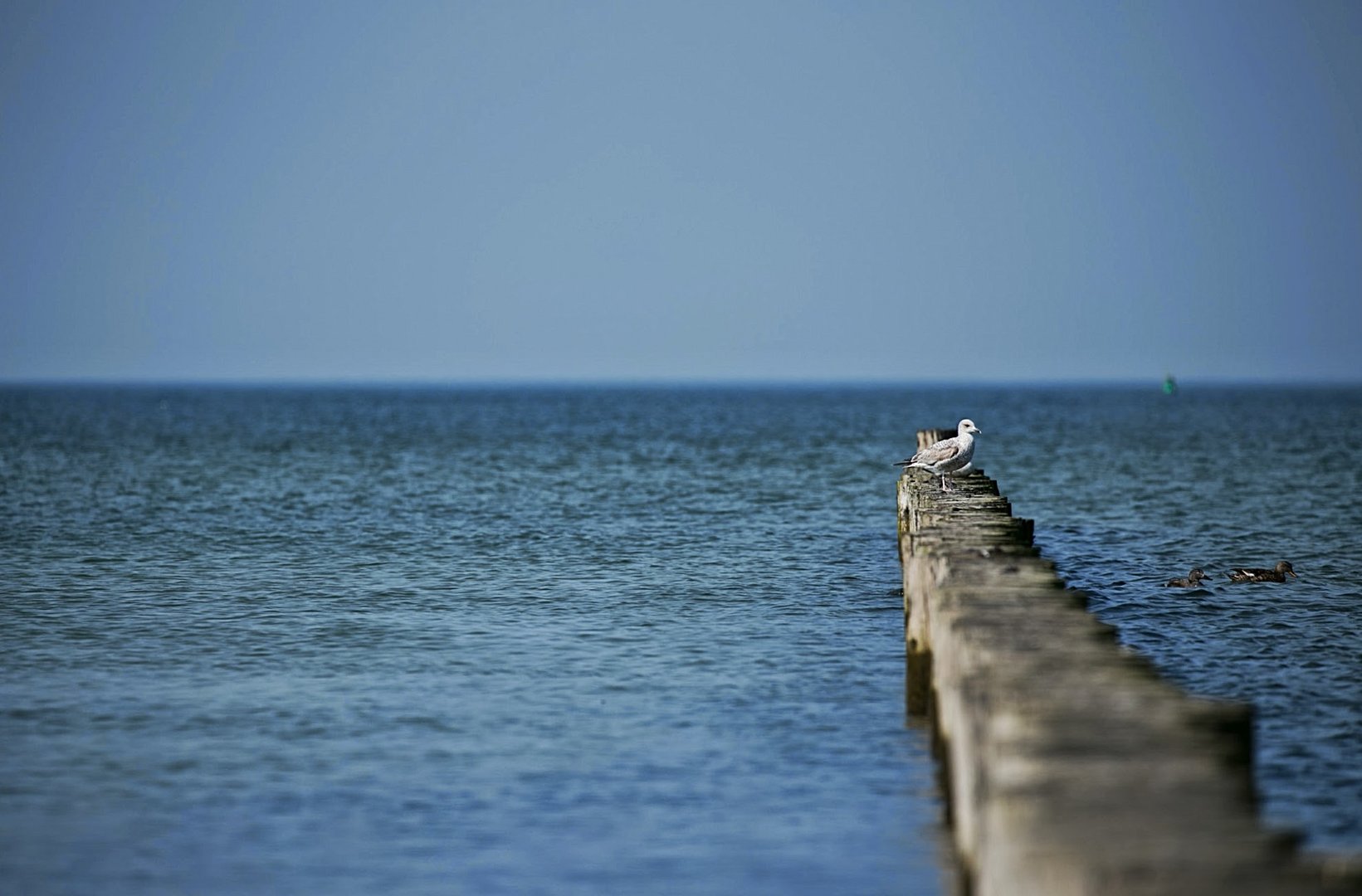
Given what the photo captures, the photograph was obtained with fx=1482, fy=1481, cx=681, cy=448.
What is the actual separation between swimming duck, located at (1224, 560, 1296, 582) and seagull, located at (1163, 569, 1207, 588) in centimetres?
48

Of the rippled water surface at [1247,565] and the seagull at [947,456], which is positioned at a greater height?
the seagull at [947,456]

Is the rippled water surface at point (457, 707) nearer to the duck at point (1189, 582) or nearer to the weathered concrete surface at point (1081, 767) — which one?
the weathered concrete surface at point (1081, 767)

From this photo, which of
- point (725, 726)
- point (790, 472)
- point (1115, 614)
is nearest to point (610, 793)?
point (725, 726)

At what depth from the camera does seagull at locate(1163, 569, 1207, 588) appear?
1784 cm

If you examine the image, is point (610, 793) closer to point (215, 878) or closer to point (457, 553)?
point (215, 878)

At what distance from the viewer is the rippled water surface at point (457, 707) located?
7980 mm

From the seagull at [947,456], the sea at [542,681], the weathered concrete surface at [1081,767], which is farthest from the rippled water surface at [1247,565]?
the seagull at [947,456]

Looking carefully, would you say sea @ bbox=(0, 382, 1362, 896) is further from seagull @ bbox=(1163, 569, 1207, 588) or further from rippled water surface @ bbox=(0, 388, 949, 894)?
seagull @ bbox=(1163, 569, 1207, 588)

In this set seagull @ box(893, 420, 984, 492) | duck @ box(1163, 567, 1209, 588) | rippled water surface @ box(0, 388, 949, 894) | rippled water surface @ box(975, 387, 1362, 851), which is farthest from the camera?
seagull @ box(893, 420, 984, 492)

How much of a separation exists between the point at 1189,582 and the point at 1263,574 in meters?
1.19

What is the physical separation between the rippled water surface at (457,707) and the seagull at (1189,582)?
11.0ft

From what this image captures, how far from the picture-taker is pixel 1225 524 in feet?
87.2

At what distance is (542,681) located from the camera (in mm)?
12289

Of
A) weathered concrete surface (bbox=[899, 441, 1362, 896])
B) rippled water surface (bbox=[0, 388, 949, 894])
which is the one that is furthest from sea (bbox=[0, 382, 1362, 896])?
weathered concrete surface (bbox=[899, 441, 1362, 896])
